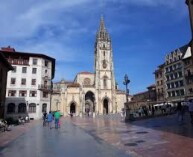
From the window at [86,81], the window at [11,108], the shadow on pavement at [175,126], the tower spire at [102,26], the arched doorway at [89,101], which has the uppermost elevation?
the tower spire at [102,26]

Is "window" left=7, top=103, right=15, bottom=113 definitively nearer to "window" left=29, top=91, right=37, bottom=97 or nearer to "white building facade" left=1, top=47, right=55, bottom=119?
"white building facade" left=1, top=47, right=55, bottom=119

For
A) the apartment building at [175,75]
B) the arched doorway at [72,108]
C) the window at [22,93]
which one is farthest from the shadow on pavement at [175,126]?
the arched doorway at [72,108]

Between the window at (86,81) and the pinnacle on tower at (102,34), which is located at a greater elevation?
the pinnacle on tower at (102,34)

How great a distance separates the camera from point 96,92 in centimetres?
8762

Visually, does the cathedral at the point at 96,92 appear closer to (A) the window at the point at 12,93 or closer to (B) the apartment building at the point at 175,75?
(B) the apartment building at the point at 175,75

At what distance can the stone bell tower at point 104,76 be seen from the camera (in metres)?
86.9

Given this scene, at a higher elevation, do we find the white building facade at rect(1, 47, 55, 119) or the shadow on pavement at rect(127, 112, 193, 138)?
the white building facade at rect(1, 47, 55, 119)

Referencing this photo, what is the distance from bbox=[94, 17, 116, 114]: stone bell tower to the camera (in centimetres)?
8694

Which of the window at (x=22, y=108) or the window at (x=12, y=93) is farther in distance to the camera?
the window at (x=12, y=93)

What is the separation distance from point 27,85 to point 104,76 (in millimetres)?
38710

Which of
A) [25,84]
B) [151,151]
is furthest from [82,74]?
[151,151]

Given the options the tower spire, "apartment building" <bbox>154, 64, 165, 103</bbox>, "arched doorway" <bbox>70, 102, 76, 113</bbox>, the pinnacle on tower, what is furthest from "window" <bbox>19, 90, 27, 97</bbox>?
the tower spire

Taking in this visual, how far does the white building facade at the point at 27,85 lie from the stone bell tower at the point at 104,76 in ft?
99.4

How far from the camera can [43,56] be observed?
198 ft
